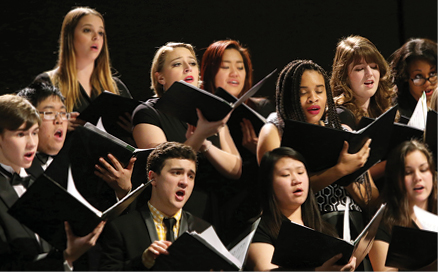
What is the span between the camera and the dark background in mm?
2346

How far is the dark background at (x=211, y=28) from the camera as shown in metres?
2.35

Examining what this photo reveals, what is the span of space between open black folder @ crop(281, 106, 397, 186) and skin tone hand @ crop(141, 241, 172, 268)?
655 millimetres

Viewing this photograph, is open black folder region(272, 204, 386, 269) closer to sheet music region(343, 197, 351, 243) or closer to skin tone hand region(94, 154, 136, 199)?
sheet music region(343, 197, 351, 243)

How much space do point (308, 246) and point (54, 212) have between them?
890 millimetres

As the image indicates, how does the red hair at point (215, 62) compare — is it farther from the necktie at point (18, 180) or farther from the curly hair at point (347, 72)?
the necktie at point (18, 180)

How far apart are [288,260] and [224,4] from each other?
1178mm

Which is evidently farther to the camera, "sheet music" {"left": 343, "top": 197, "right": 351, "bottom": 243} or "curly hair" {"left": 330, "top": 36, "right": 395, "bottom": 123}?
"curly hair" {"left": 330, "top": 36, "right": 395, "bottom": 123}

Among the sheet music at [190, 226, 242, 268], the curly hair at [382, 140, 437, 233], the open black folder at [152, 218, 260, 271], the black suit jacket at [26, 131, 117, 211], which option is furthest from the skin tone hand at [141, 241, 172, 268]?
the curly hair at [382, 140, 437, 233]

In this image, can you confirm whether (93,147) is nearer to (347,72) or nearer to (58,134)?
(58,134)

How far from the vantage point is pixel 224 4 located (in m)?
2.66

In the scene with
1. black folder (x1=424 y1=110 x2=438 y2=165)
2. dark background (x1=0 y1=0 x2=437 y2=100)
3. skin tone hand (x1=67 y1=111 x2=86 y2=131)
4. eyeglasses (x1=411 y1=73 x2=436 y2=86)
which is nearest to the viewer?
skin tone hand (x1=67 y1=111 x2=86 y2=131)

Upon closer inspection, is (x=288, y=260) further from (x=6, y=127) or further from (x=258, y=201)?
(x=6, y=127)

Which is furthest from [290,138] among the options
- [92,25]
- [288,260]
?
[92,25]

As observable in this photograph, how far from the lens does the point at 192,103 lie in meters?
2.22
